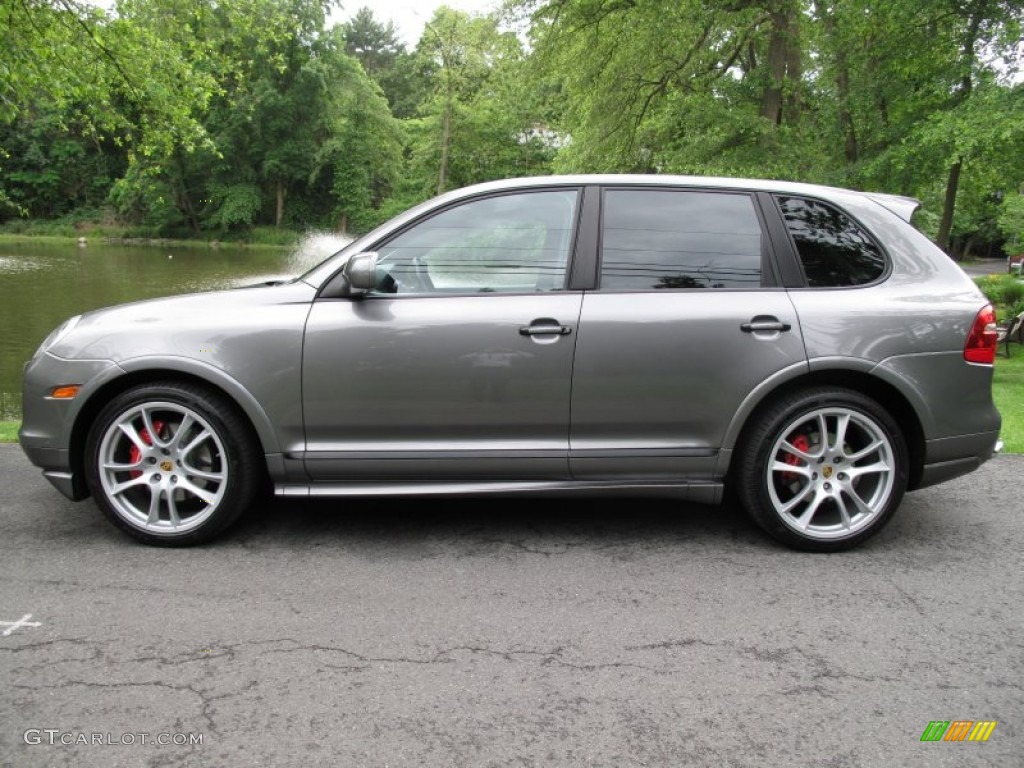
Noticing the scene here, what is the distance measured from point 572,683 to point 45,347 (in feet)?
9.76

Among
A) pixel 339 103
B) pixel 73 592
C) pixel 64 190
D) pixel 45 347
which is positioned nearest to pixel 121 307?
pixel 45 347

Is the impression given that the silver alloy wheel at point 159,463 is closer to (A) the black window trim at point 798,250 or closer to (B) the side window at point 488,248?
(B) the side window at point 488,248

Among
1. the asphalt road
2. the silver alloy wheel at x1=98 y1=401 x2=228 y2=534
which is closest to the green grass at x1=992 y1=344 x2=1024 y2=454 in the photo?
the asphalt road

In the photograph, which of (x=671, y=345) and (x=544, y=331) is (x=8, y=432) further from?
(x=671, y=345)

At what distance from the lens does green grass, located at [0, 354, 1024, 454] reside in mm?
5812

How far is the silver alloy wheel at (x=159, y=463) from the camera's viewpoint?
3.65 meters

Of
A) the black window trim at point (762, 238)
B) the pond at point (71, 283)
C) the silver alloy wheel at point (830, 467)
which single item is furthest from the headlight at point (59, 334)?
the silver alloy wheel at point (830, 467)

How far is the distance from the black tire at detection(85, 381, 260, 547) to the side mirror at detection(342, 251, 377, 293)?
861 millimetres

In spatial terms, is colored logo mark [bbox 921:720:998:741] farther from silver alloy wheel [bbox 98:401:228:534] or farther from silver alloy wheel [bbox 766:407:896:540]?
silver alloy wheel [bbox 98:401:228:534]

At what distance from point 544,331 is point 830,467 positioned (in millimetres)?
1510

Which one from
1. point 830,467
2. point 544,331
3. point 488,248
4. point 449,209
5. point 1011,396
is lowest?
point 1011,396

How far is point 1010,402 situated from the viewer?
27.8 ft

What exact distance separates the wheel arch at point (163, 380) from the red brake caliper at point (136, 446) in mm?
215

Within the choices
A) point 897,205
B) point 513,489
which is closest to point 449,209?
point 513,489
